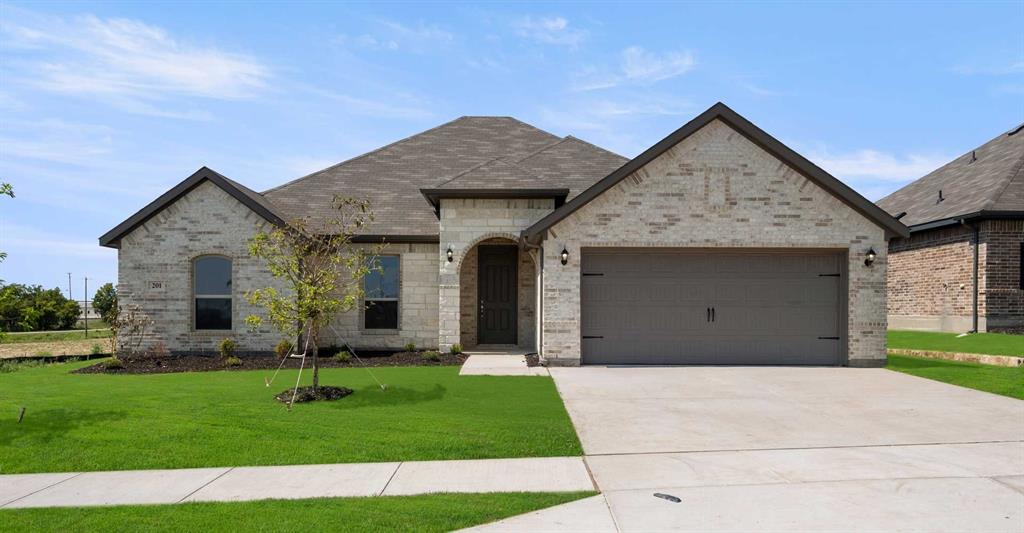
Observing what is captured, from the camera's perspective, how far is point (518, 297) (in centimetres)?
1617

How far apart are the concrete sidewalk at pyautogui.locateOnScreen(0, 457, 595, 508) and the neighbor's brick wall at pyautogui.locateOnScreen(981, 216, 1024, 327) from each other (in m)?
17.5

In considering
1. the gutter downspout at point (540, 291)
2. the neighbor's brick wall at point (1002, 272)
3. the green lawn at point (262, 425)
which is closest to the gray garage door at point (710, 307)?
the gutter downspout at point (540, 291)

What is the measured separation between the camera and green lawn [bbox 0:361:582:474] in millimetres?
6551

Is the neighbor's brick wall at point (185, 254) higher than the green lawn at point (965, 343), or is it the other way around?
the neighbor's brick wall at point (185, 254)

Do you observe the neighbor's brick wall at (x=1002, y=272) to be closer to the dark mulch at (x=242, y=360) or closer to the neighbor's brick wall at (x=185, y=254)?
the dark mulch at (x=242, y=360)

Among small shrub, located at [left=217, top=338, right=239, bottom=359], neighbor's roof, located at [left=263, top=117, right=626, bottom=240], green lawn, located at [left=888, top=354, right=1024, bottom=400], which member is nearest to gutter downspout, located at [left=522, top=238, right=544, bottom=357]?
neighbor's roof, located at [left=263, top=117, right=626, bottom=240]

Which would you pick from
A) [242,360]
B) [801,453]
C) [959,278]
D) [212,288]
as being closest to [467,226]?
[242,360]

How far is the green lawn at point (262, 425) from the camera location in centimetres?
655

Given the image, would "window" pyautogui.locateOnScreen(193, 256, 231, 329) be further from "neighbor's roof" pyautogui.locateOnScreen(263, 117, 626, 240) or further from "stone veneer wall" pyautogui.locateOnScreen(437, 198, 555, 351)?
"stone veneer wall" pyautogui.locateOnScreen(437, 198, 555, 351)

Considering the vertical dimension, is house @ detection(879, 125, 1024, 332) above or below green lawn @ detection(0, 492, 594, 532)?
above

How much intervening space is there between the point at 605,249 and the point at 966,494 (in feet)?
27.5

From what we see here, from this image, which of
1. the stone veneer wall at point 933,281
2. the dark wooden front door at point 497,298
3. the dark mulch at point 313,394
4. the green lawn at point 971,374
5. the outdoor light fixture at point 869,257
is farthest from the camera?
the stone veneer wall at point 933,281

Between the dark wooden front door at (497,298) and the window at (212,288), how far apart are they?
6.34 m

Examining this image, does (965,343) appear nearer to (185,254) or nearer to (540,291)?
(540,291)
